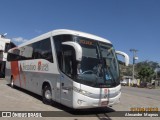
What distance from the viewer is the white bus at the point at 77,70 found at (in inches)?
366

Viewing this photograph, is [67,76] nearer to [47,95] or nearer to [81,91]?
[81,91]

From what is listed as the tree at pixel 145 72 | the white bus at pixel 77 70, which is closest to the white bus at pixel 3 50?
the white bus at pixel 77 70

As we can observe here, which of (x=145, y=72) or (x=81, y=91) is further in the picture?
(x=145, y=72)

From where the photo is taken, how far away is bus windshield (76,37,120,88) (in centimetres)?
940

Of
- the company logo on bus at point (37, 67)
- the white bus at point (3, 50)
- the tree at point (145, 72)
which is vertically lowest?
the tree at point (145, 72)

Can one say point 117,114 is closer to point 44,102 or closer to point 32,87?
point 44,102

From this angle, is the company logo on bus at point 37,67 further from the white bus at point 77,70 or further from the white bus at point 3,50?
the white bus at point 3,50

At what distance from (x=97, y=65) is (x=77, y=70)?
96 centimetres

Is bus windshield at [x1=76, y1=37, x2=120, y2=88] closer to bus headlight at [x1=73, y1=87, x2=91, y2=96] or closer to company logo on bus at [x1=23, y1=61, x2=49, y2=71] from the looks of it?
bus headlight at [x1=73, y1=87, x2=91, y2=96]

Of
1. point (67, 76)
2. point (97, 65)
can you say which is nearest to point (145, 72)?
point (97, 65)

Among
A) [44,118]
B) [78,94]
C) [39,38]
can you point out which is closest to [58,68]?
[78,94]

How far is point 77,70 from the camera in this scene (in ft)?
30.5

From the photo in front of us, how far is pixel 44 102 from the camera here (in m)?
11.9

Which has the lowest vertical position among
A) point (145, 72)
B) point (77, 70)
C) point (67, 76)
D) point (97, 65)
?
point (145, 72)
